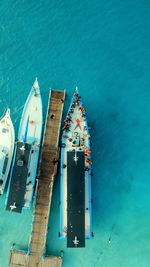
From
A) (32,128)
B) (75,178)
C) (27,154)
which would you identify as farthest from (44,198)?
(32,128)

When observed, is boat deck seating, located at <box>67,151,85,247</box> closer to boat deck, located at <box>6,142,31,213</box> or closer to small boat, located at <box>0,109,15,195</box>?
boat deck, located at <box>6,142,31,213</box>

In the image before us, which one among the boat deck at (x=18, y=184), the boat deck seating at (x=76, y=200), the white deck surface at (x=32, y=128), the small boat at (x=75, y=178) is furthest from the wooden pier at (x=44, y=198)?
the boat deck seating at (x=76, y=200)

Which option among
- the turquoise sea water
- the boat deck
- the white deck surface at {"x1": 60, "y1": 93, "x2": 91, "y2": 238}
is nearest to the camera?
the boat deck

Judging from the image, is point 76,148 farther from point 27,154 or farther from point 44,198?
point 44,198

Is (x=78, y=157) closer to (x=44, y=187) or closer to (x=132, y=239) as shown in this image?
(x=44, y=187)

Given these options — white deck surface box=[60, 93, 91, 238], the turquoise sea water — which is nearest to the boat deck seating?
white deck surface box=[60, 93, 91, 238]

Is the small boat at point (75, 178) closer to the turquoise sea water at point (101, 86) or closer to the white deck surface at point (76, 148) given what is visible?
the white deck surface at point (76, 148)
